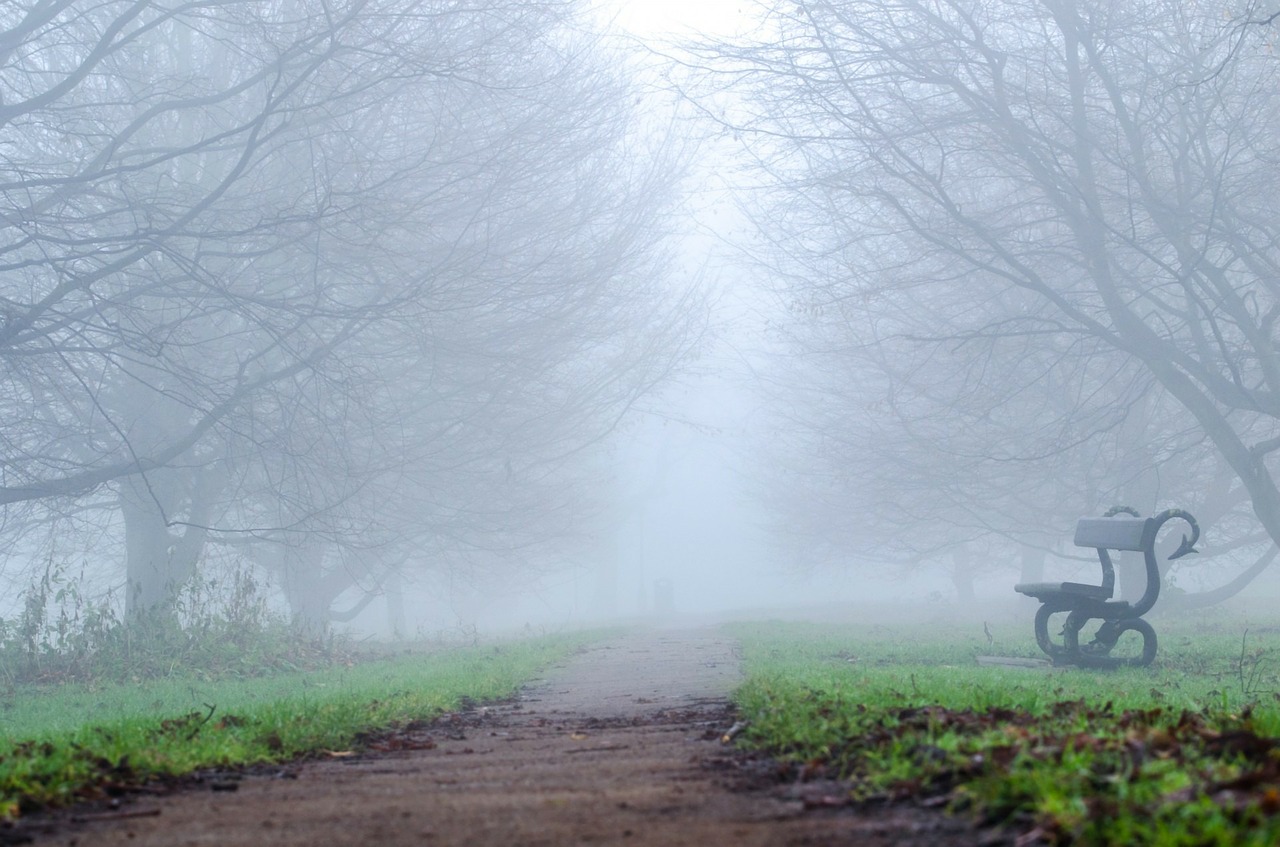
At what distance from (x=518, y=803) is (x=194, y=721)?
10.3 ft

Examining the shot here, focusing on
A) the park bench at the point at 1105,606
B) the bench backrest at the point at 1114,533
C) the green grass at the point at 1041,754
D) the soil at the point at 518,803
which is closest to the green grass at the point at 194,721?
the soil at the point at 518,803

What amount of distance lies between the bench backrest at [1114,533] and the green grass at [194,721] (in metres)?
6.56

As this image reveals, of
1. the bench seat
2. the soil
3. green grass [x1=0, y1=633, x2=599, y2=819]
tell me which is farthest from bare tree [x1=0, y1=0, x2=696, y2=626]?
Result: the bench seat

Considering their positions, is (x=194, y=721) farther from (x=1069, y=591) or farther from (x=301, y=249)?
(x=301, y=249)

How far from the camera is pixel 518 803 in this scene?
13.0 feet

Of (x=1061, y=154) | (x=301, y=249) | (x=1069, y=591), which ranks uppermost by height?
(x=1061, y=154)

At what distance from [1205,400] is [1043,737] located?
1221 centimetres

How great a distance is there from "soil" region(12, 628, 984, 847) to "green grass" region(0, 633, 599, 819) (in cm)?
21

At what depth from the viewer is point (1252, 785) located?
2965 mm

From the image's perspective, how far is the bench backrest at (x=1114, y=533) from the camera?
1209cm

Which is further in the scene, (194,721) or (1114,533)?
(1114,533)

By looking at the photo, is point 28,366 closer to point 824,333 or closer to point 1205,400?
point 1205,400

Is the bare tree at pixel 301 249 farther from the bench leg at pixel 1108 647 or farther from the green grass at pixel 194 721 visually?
the bench leg at pixel 1108 647

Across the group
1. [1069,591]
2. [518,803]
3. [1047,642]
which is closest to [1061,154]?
[1069,591]
